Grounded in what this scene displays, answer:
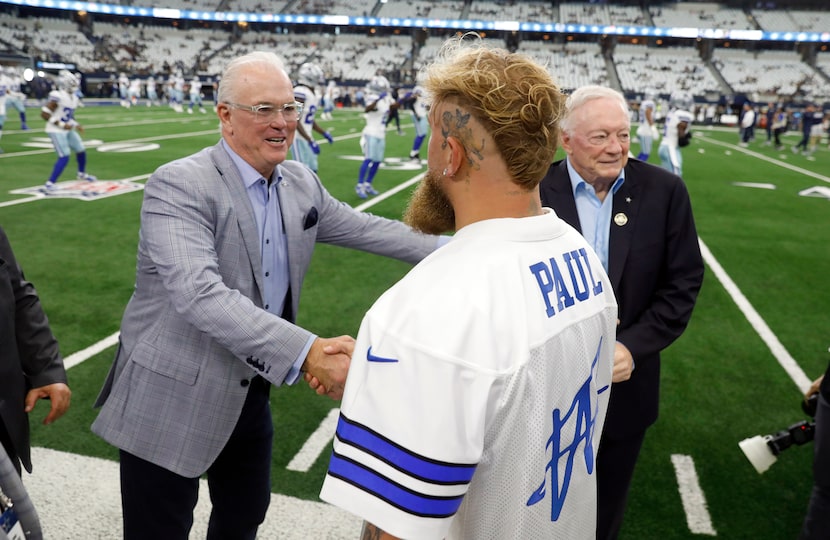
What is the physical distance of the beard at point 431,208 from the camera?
1.46m

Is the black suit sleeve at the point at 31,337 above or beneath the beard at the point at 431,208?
beneath

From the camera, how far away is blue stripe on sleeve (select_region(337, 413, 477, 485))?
1.13 m

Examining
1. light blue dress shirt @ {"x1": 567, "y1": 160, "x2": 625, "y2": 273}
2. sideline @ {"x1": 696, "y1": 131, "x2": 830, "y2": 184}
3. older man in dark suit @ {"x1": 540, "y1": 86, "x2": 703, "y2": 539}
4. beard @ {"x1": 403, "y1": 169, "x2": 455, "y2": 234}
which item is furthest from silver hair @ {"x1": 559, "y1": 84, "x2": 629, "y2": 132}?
sideline @ {"x1": 696, "y1": 131, "x2": 830, "y2": 184}

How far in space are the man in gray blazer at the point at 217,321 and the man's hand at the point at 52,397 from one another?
0.26 metres

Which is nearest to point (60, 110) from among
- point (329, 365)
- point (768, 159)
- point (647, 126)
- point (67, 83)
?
point (67, 83)

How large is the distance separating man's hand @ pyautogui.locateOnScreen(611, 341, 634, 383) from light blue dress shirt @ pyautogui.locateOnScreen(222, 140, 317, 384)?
1.31 metres

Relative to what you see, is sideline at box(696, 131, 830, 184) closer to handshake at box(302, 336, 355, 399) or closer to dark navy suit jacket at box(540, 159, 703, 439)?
dark navy suit jacket at box(540, 159, 703, 439)

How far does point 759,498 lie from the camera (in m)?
3.71

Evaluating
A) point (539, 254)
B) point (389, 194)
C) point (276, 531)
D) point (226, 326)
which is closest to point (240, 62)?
point (226, 326)

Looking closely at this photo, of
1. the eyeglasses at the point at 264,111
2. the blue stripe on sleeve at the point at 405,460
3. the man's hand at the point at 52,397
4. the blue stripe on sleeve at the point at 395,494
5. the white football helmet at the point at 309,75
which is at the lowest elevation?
the man's hand at the point at 52,397

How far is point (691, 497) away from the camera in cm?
370

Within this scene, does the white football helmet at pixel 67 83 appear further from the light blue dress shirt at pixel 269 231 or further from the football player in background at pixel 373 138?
the light blue dress shirt at pixel 269 231

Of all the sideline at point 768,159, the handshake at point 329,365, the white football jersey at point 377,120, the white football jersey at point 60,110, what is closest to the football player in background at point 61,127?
the white football jersey at point 60,110

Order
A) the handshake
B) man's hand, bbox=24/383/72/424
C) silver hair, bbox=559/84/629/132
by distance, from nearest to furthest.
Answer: the handshake
man's hand, bbox=24/383/72/424
silver hair, bbox=559/84/629/132
